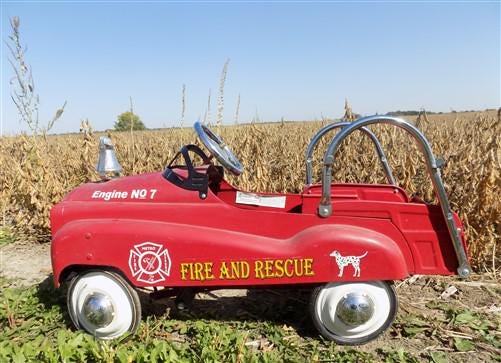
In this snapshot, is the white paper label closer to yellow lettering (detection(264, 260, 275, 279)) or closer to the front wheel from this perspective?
yellow lettering (detection(264, 260, 275, 279))

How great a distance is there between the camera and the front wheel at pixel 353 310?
2393 mm

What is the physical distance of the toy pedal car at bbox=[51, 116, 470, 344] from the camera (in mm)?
2326

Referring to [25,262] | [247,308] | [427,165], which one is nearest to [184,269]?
[247,308]

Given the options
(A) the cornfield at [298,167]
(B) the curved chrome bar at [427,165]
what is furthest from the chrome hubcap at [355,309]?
(A) the cornfield at [298,167]

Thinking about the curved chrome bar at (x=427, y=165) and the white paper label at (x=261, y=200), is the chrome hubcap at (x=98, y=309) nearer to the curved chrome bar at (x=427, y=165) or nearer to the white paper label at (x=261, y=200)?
the white paper label at (x=261, y=200)

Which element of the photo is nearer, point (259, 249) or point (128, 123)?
point (259, 249)

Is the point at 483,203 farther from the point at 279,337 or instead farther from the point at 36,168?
the point at 36,168

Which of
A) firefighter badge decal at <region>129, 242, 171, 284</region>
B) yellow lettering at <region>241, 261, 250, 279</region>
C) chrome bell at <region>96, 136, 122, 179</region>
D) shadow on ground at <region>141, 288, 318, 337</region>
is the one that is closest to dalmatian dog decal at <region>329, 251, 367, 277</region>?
yellow lettering at <region>241, 261, 250, 279</region>

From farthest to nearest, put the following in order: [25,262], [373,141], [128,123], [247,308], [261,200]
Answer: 1. [128,123]
2. [25,262]
3. [247,308]
4. [373,141]
5. [261,200]

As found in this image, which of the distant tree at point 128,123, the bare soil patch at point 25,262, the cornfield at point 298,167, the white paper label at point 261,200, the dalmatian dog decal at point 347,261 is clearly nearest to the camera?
the dalmatian dog decal at point 347,261

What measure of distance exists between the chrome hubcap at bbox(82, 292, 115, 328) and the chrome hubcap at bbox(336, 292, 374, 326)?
139 cm

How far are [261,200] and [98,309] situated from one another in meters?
1.21

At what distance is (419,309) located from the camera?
304 centimetres

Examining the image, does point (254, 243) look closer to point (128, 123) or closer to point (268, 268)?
point (268, 268)
